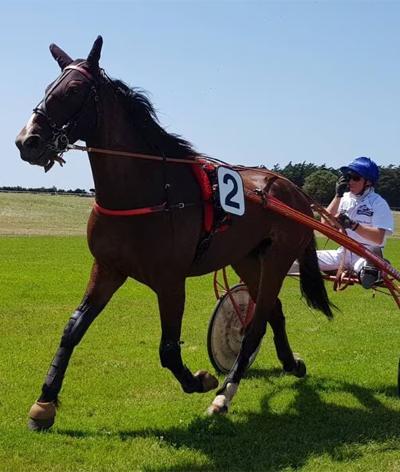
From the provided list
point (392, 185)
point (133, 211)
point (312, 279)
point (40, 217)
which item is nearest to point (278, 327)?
point (312, 279)

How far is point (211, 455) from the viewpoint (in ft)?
12.5

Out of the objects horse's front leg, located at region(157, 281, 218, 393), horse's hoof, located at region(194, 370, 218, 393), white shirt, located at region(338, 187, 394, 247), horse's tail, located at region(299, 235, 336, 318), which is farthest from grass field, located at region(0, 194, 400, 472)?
white shirt, located at region(338, 187, 394, 247)

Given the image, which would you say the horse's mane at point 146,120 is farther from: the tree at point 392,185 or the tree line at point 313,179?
the tree at point 392,185

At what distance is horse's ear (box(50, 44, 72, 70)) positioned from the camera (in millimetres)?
3834

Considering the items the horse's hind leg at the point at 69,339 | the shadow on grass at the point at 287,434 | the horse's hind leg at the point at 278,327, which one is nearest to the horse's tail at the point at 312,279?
the horse's hind leg at the point at 278,327

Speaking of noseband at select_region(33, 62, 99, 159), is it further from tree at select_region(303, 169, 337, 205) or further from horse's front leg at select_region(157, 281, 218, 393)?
tree at select_region(303, 169, 337, 205)

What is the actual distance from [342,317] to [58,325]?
147 inches

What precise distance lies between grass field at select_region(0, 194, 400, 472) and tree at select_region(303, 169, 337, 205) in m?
1.59

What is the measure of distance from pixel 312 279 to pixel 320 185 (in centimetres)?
169

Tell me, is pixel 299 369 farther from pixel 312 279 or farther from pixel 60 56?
pixel 60 56

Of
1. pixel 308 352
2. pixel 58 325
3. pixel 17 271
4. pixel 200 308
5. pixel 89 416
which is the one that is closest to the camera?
pixel 89 416

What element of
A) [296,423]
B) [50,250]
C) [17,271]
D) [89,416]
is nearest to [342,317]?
[296,423]

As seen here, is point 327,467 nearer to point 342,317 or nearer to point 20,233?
point 342,317

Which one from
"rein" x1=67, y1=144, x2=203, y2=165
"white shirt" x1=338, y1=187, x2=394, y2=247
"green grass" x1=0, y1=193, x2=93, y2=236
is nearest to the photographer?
"rein" x1=67, y1=144, x2=203, y2=165
